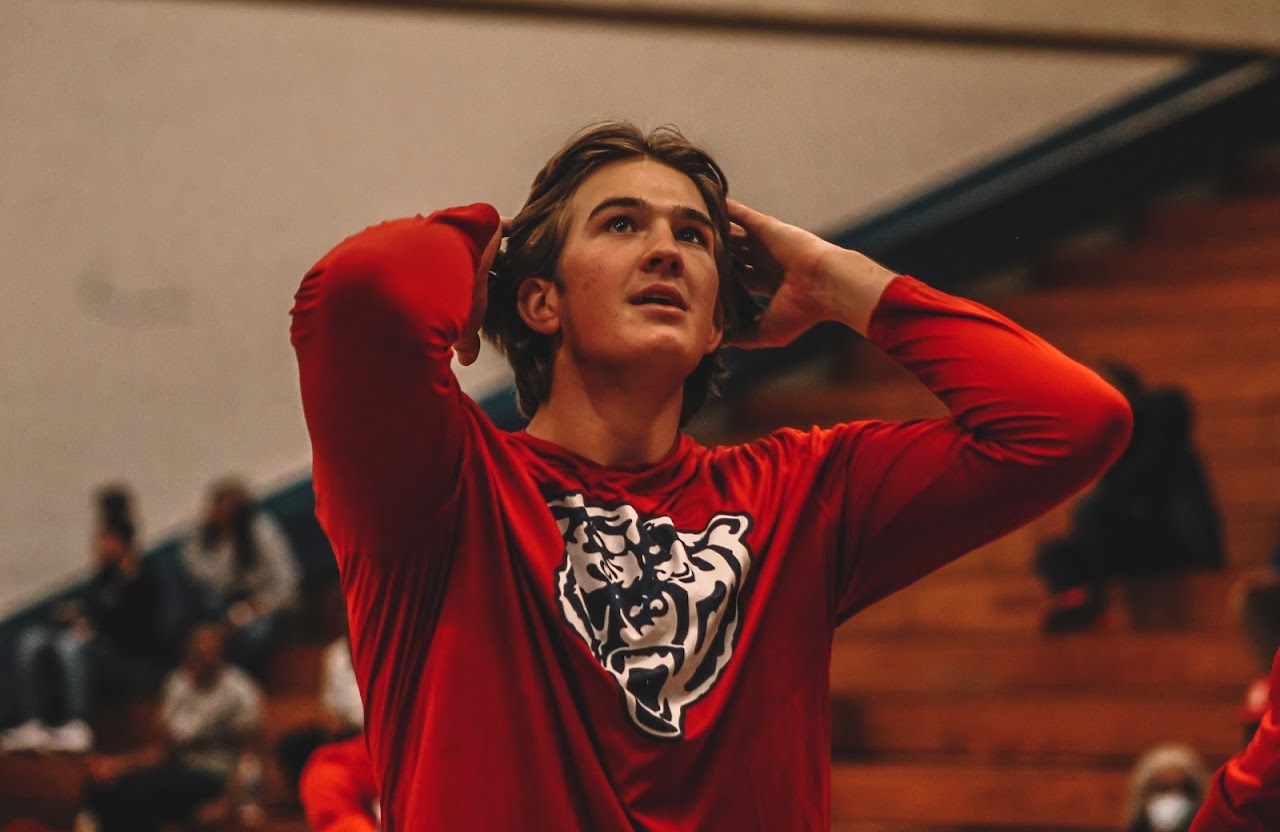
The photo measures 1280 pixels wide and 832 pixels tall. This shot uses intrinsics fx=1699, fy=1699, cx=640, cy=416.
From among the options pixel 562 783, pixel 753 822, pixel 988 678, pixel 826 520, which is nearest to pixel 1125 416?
pixel 826 520

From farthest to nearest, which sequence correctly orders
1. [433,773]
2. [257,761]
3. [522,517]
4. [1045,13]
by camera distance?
1. [257,761]
2. [1045,13]
3. [522,517]
4. [433,773]

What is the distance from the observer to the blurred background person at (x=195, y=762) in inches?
201

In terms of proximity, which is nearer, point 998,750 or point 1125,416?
point 1125,416

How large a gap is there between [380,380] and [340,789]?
1.23 metres

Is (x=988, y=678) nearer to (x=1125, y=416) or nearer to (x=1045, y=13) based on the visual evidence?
(x=1045, y=13)

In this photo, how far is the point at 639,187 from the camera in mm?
1618

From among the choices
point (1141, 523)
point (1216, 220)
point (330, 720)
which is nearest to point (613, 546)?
point (330, 720)

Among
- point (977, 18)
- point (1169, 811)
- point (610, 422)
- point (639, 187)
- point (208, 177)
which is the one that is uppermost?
point (208, 177)

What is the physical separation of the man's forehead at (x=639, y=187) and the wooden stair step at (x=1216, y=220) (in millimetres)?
5609

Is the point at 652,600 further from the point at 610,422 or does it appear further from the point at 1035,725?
the point at 1035,725

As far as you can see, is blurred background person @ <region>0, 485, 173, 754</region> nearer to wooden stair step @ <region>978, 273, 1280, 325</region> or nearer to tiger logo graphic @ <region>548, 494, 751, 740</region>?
wooden stair step @ <region>978, 273, 1280, 325</region>

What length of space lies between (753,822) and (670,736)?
10cm

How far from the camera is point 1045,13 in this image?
14.4 feet

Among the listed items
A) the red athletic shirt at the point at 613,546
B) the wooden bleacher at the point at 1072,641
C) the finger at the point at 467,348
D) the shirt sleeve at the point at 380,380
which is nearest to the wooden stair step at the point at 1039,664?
the wooden bleacher at the point at 1072,641
